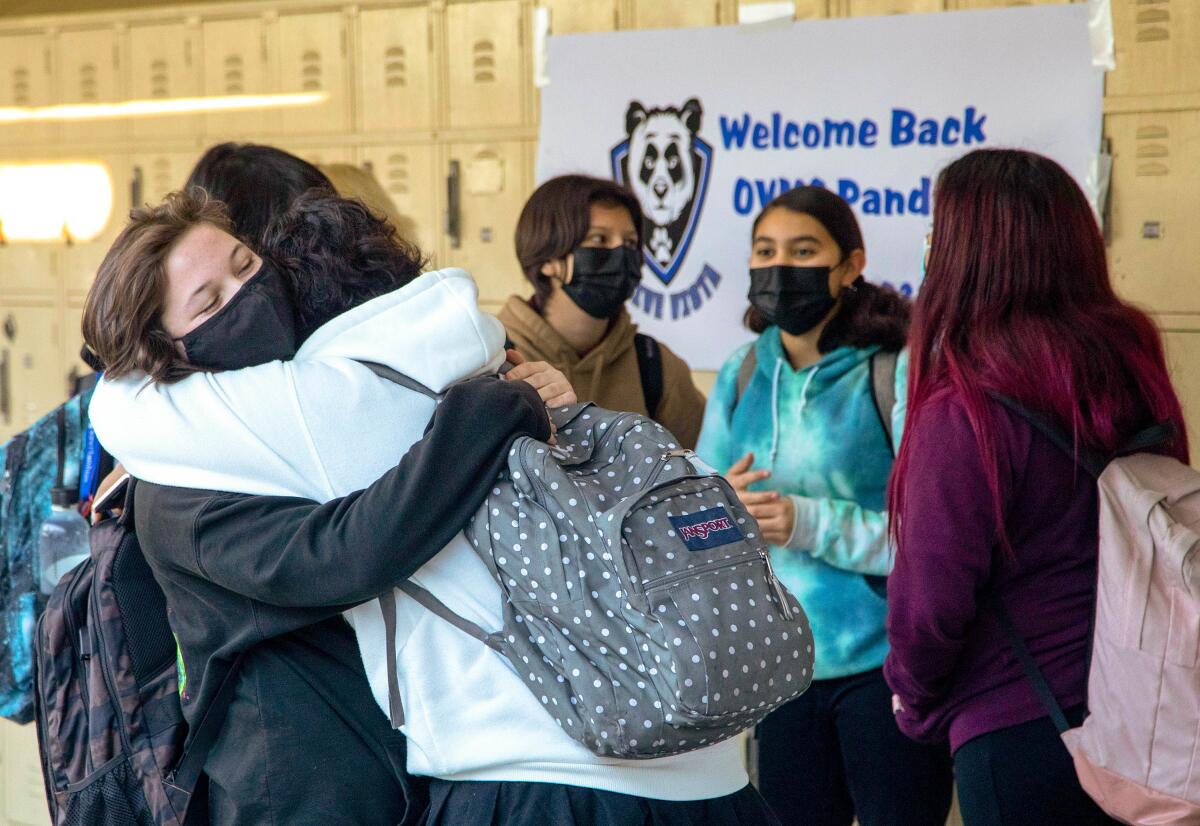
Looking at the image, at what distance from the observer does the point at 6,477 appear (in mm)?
2039

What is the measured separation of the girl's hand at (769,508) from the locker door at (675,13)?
1880mm

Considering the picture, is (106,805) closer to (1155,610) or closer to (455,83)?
(1155,610)

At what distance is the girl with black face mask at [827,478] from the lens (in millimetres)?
2400

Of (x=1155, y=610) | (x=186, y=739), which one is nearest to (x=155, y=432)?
(x=186, y=739)

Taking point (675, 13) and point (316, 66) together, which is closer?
point (675, 13)

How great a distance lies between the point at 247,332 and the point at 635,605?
0.51m

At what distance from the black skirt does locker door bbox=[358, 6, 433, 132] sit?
3.19m

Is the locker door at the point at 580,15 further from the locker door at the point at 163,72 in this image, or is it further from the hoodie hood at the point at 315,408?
the hoodie hood at the point at 315,408

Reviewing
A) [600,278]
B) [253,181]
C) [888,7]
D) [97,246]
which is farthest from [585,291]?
[97,246]

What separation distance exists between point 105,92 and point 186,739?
3.85 m

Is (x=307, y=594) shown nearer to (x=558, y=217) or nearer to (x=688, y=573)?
(x=688, y=573)

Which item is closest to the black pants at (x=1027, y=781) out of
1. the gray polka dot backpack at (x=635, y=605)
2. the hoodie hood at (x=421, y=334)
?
the gray polka dot backpack at (x=635, y=605)

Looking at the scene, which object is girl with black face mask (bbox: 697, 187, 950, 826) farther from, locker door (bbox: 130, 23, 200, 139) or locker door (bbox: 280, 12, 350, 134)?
locker door (bbox: 130, 23, 200, 139)

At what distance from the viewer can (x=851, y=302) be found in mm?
2615
